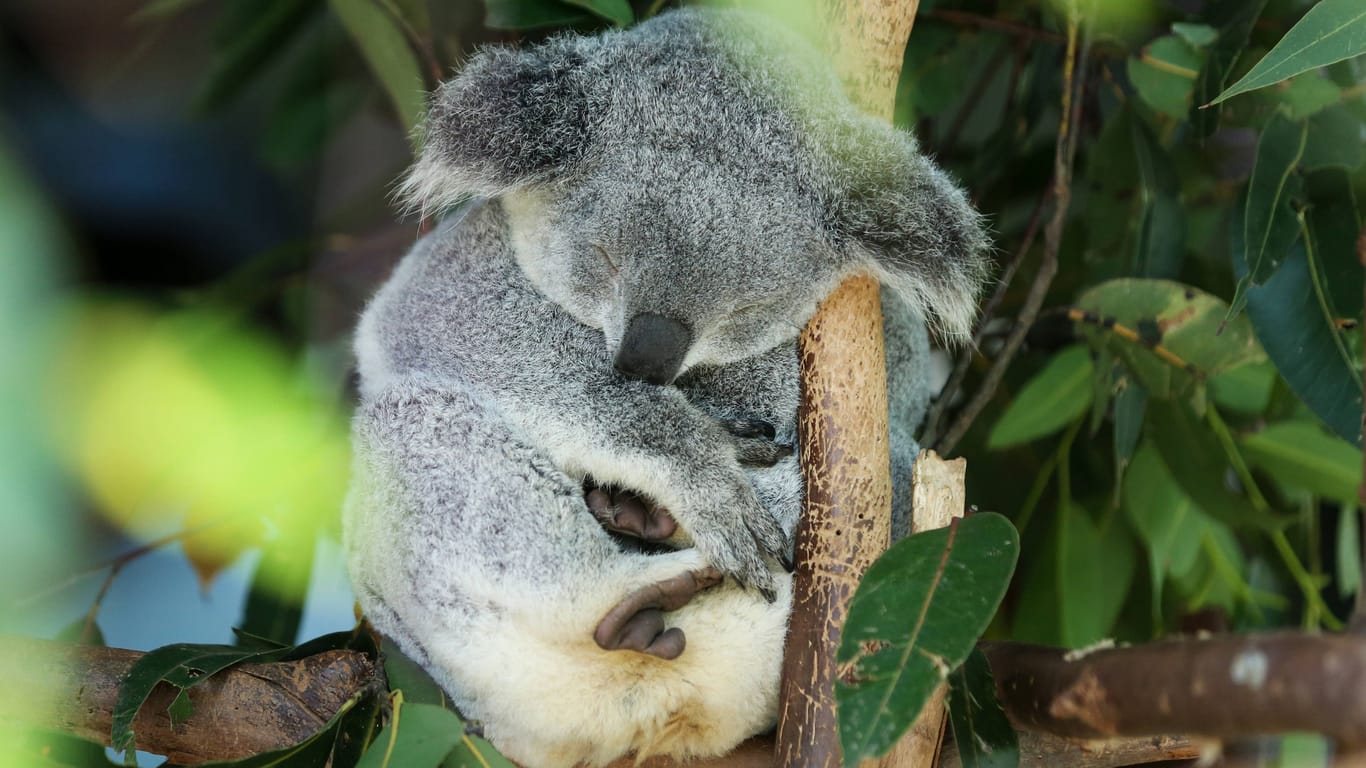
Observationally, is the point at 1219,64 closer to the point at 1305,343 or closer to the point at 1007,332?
the point at 1305,343

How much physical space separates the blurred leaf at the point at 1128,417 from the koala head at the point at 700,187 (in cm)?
48

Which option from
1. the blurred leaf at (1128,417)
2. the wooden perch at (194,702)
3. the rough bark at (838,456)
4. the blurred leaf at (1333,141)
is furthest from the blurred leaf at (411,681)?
the blurred leaf at (1333,141)

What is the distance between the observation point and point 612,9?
1.92 m

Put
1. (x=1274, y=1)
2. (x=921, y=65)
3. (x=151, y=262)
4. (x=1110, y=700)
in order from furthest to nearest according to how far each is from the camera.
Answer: (x=151, y=262), (x=921, y=65), (x=1274, y=1), (x=1110, y=700)

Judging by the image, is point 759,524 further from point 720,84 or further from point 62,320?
point 62,320

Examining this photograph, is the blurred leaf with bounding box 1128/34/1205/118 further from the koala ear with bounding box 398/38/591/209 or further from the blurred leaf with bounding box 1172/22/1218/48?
the koala ear with bounding box 398/38/591/209

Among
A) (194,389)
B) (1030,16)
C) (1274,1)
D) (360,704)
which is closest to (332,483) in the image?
(194,389)

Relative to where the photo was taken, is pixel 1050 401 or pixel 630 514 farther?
pixel 1050 401

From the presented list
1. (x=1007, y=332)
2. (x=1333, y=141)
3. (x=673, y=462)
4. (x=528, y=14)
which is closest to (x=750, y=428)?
(x=673, y=462)

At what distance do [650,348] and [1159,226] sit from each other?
115cm

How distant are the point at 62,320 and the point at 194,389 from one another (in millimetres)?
350

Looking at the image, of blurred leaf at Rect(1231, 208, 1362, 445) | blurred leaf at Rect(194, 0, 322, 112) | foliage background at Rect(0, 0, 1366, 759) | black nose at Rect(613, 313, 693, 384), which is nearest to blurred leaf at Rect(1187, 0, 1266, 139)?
foliage background at Rect(0, 0, 1366, 759)

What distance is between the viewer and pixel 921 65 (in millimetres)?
2338

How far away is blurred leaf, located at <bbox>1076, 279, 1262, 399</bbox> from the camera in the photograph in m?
1.98
